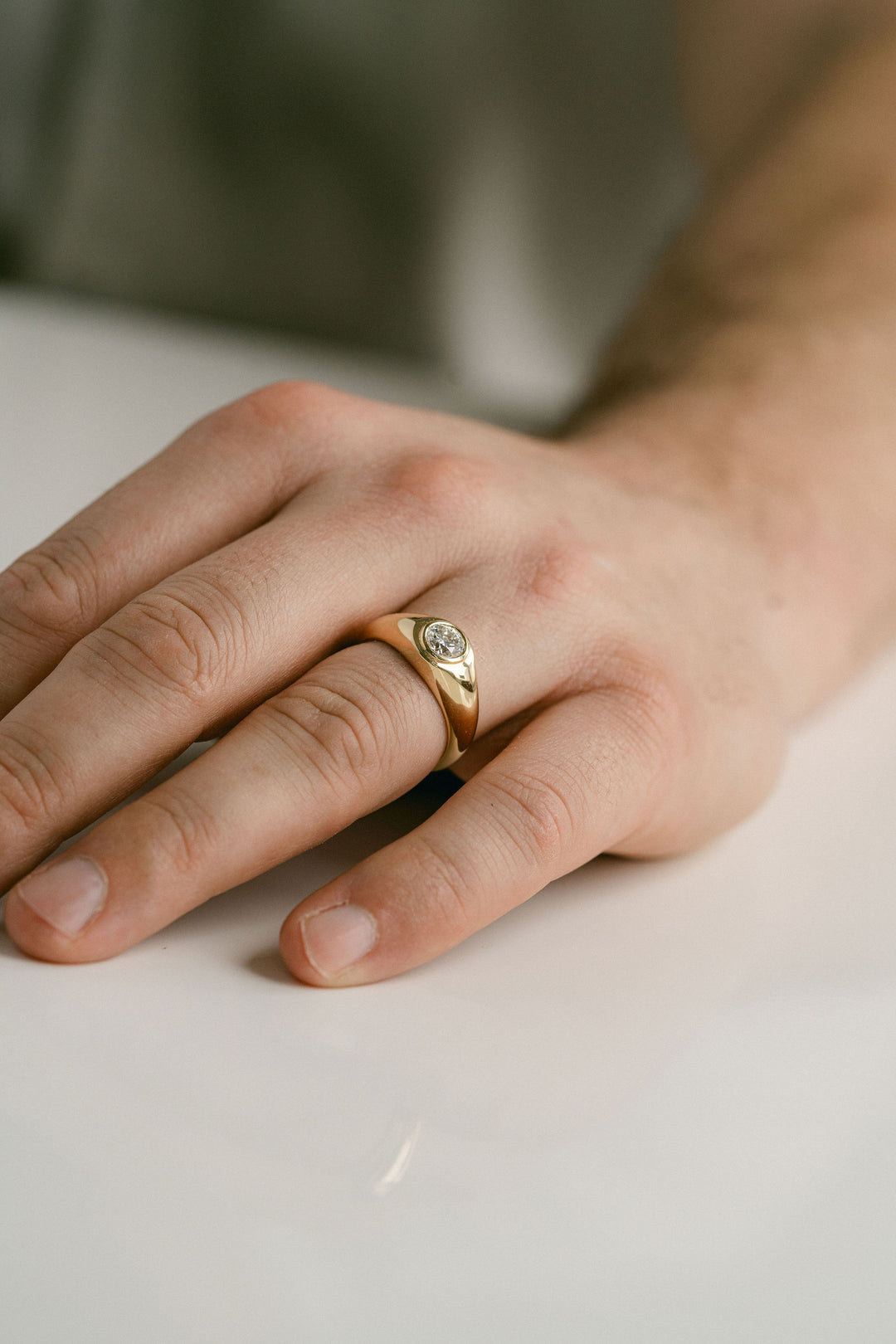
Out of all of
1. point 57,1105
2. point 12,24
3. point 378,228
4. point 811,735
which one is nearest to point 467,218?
point 378,228

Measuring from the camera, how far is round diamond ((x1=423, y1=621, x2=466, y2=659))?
53 centimetres

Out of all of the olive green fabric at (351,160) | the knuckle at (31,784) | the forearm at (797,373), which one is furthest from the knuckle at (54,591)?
the olive green fabric at (351,160)

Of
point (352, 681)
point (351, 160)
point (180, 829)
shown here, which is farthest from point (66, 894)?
point (351, 160)

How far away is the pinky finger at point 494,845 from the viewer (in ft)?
1.50

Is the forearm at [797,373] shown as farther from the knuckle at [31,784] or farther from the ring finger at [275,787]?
the knuckle at [31,784]

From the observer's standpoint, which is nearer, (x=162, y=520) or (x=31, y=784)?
(x=31, y=784)

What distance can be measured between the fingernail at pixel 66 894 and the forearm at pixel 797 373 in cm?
45

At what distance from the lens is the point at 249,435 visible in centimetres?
62

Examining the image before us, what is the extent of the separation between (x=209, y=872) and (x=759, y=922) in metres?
0.27

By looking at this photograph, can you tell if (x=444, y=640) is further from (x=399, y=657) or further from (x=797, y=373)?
(x=797, y=373)

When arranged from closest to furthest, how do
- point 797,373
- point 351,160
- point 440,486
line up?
point 440,486 < point 797,373 < point 351,160

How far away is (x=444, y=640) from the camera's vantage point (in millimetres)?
536

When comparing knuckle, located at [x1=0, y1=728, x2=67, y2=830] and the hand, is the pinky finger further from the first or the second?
knuckle, located at [x1=0, y1=728, x2=67, y2=830]

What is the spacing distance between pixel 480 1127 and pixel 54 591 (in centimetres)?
32
